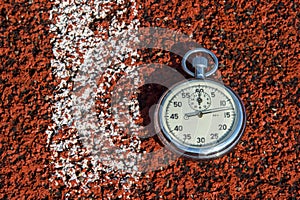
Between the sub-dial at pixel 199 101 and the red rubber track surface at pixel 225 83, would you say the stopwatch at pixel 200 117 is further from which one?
the red rubber track surface at pixel 225 83

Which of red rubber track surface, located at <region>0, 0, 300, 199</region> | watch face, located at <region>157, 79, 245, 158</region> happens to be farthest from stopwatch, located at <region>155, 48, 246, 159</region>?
red rubber track surface, located at <region>0, 0, 300, 199</region>

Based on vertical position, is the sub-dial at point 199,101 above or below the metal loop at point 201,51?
below

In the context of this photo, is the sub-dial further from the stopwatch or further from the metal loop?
the metal loop

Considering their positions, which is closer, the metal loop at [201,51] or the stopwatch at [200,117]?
the stopwatch at [200,117]

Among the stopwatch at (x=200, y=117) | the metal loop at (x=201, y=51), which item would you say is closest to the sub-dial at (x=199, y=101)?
the stopwatch at (x=200, y=117)

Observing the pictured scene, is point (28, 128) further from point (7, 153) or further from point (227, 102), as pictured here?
point (227, 102)

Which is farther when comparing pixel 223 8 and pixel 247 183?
pixel 223 8

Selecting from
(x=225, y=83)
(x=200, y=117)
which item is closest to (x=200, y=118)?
(x=200, y=117)

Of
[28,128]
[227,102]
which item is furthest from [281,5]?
[28,128]
